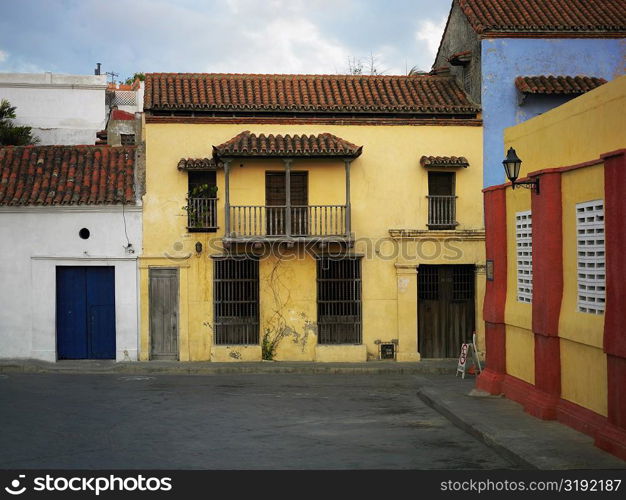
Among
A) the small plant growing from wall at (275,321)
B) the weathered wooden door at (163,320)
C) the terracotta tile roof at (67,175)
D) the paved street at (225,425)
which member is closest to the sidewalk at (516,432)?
the paved street at (225,425)

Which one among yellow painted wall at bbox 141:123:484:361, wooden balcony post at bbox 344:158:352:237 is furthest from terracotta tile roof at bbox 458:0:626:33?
wooden balcony post at bbox 344:158:352:237

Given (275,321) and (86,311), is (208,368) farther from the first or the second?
(86,311)

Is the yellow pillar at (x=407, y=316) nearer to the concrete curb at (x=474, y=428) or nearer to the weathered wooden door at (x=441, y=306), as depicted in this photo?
the weathered wooden door at (x=441, y=306)

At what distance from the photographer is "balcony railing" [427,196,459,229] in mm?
22562

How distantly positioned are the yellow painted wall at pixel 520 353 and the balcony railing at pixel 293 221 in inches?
273

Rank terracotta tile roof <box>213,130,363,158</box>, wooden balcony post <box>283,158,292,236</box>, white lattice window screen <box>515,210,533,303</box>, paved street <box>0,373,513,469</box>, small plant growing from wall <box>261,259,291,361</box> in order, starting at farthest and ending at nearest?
small plant growing from wall <box>261,259,291,361</box> → wooden balcony post <box>283,158,292,236</box> → terracotta tile roof <box>213,130,363,158</box> → white lattice window screen <box>515,210,533,303</box> → paved street <box>0,373,513,469</box>

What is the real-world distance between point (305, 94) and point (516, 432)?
12992mm

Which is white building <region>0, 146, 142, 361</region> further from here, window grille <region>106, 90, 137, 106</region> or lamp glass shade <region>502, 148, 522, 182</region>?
window grille <region>106, 90, 137, 106</region>

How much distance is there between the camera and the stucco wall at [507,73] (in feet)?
74.3

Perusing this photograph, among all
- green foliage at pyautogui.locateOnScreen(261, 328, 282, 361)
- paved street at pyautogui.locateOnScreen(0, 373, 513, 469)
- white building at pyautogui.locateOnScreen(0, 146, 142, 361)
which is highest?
white building at pyautogui.locateOnScreen(0, 146, 142, 361)

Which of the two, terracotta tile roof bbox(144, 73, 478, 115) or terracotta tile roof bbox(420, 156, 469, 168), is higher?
terracotta tile roof bbox(144, 73, 478, 115)

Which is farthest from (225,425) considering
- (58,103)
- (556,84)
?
(58,103)

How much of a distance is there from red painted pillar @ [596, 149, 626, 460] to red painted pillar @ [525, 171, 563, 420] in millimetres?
1967

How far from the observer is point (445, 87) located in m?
24.0
